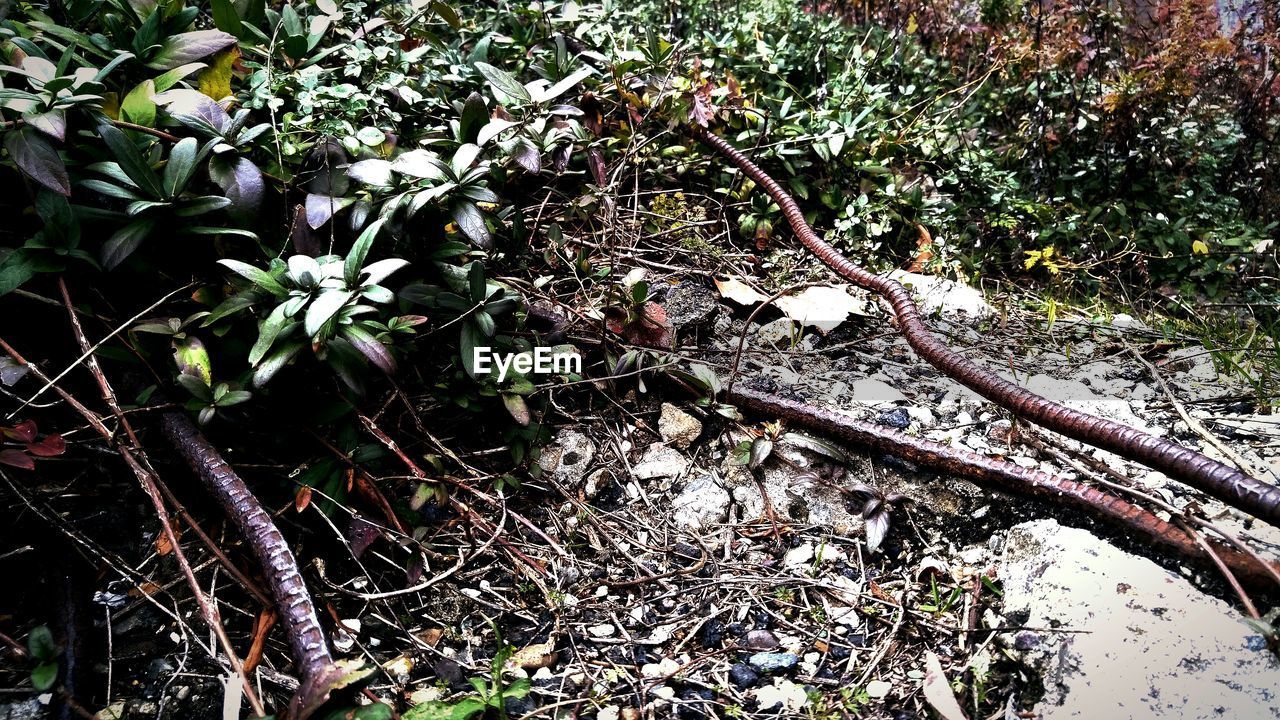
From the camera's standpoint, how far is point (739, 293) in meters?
2.67

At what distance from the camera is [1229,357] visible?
2426mm

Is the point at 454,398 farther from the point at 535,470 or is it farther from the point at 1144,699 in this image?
the point at 1144,699

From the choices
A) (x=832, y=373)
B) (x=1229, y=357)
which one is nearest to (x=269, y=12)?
(x=832, y=373)

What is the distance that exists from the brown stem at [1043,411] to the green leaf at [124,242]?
7.02 feet

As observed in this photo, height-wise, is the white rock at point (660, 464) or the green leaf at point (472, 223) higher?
the green leaf at point (472, 223)

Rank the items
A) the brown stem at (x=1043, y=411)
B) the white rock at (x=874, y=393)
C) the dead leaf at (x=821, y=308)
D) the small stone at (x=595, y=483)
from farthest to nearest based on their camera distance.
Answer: the dead leaf at (x=821, y=308) < the white rock at (x=874, y=393) < the small stone at (x=595, y=483) < the brown stem at (x=1043, y=411)

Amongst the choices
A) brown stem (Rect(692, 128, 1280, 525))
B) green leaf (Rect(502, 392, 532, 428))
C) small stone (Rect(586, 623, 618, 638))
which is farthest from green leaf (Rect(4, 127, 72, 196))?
brown stem (Rect(692, 128, 1280, 525))

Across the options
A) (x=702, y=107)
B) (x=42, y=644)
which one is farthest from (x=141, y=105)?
(x=702, y=107)

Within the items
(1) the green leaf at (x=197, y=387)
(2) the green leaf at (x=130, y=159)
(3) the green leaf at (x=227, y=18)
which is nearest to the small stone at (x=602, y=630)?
(1) the green leaf at (x=197, y=387)

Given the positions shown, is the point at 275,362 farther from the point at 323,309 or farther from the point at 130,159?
the point at 130,159

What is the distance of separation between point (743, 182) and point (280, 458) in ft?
6.94

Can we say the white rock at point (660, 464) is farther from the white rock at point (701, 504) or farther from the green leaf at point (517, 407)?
the green leaf at point (517, 407)

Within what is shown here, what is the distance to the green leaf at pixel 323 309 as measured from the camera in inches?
61.7

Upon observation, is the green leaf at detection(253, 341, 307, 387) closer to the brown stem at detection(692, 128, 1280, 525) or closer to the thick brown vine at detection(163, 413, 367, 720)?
the thick brown vine at detection(163, 413, 367, 720)
